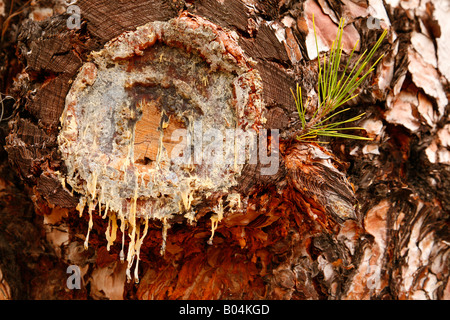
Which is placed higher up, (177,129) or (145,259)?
(177,129)

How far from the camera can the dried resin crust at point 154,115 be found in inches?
36.1

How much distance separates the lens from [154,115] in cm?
100

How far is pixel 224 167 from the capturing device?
934mm

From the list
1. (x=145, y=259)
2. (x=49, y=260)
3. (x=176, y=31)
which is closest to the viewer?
(x=176, y=31)

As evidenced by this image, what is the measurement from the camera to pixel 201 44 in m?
0.92

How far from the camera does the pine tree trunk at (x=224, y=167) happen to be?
92 cm

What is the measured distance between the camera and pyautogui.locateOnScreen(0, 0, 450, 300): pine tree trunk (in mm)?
917

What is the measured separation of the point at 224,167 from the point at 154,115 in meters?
0.23

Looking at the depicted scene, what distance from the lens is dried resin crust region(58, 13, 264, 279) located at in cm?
92

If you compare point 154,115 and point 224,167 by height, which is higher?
point 154,115

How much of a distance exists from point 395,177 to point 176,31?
80cm
